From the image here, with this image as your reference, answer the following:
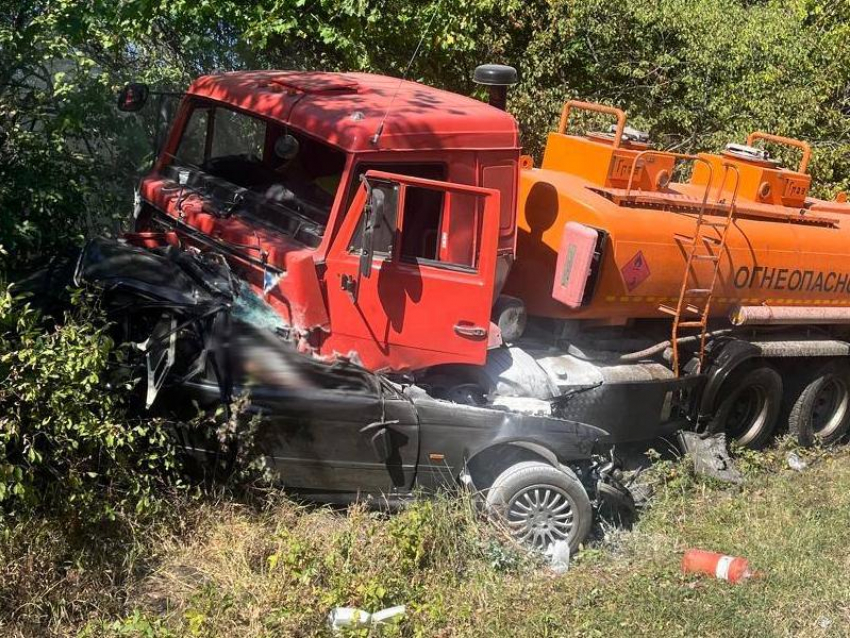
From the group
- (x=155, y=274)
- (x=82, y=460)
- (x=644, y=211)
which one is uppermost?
(x=644, y=211)

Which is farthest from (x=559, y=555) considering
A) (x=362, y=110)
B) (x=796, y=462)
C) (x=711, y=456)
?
(x=796, y=462)

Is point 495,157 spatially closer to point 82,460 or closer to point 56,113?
point 82,460

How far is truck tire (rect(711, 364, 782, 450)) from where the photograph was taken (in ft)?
25.2

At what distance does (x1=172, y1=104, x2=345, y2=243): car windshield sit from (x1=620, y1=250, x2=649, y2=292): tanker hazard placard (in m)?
2.16

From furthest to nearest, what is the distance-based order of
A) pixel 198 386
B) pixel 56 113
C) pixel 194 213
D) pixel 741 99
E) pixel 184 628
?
pixel 741 99 < pixel 56 113 < pixel 194 213 < pixel 198 386 < pixel 184 628

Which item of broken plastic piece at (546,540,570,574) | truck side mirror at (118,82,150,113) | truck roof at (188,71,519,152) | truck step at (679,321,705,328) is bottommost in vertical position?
broken plastic piece at (546,540,570,574)

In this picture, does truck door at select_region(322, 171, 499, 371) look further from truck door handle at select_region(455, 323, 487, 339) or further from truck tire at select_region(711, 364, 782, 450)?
truck tire at select_region(711, 364, 782, 450)

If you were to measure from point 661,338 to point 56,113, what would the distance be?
16.9 feet

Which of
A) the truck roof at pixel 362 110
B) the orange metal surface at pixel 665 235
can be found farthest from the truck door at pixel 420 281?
the orange metal surface at pixel 665 235

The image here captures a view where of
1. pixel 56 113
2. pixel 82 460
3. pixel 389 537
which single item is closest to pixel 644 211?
pixel 389 537

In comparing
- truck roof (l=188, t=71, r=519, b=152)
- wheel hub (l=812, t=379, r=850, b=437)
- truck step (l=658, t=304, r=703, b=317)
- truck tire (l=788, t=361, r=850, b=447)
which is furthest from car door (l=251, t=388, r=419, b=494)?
wheel hub (l=812, t=379, r=850, b=437)

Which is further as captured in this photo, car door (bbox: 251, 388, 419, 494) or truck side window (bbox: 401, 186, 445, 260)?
truck side window (bbox: 401, 186, 445, 260)

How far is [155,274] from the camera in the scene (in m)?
5.43

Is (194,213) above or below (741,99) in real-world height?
below
